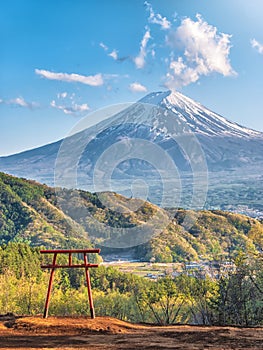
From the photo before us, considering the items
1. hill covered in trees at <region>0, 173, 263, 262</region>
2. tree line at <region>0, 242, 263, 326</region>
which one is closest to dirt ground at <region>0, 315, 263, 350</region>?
tree line at <region>0, 242, 263, 326</region>

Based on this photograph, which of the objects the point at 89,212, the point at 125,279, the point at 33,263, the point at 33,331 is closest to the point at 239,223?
the point at 89,212

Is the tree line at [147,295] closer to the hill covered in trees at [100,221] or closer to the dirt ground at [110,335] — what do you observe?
the dirt ground at [110,335]

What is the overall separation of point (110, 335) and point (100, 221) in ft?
241

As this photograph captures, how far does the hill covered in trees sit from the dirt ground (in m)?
61.6

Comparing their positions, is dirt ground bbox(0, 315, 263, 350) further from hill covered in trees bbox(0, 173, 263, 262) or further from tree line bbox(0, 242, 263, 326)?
hill covered in trees bbox(0, 173, 263, 262)

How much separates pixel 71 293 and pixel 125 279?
431 inches

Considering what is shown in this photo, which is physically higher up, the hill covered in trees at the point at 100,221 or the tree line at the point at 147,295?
the hill covered in trees at the point at 100,221

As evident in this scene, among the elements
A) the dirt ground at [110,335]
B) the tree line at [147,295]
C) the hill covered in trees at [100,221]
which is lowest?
the tree line at [147,295]

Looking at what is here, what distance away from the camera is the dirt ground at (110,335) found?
25.1 ft

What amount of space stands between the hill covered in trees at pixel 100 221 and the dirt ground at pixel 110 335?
202 ft

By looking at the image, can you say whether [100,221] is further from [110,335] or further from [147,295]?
[110,335]

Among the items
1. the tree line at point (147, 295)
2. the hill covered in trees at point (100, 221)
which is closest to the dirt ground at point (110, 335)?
the tree line at point (147, 295)

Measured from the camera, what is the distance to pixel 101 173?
164 meters

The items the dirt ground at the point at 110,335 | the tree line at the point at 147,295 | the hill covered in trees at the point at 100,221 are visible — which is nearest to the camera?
the dirt ground at the point at 110,335
